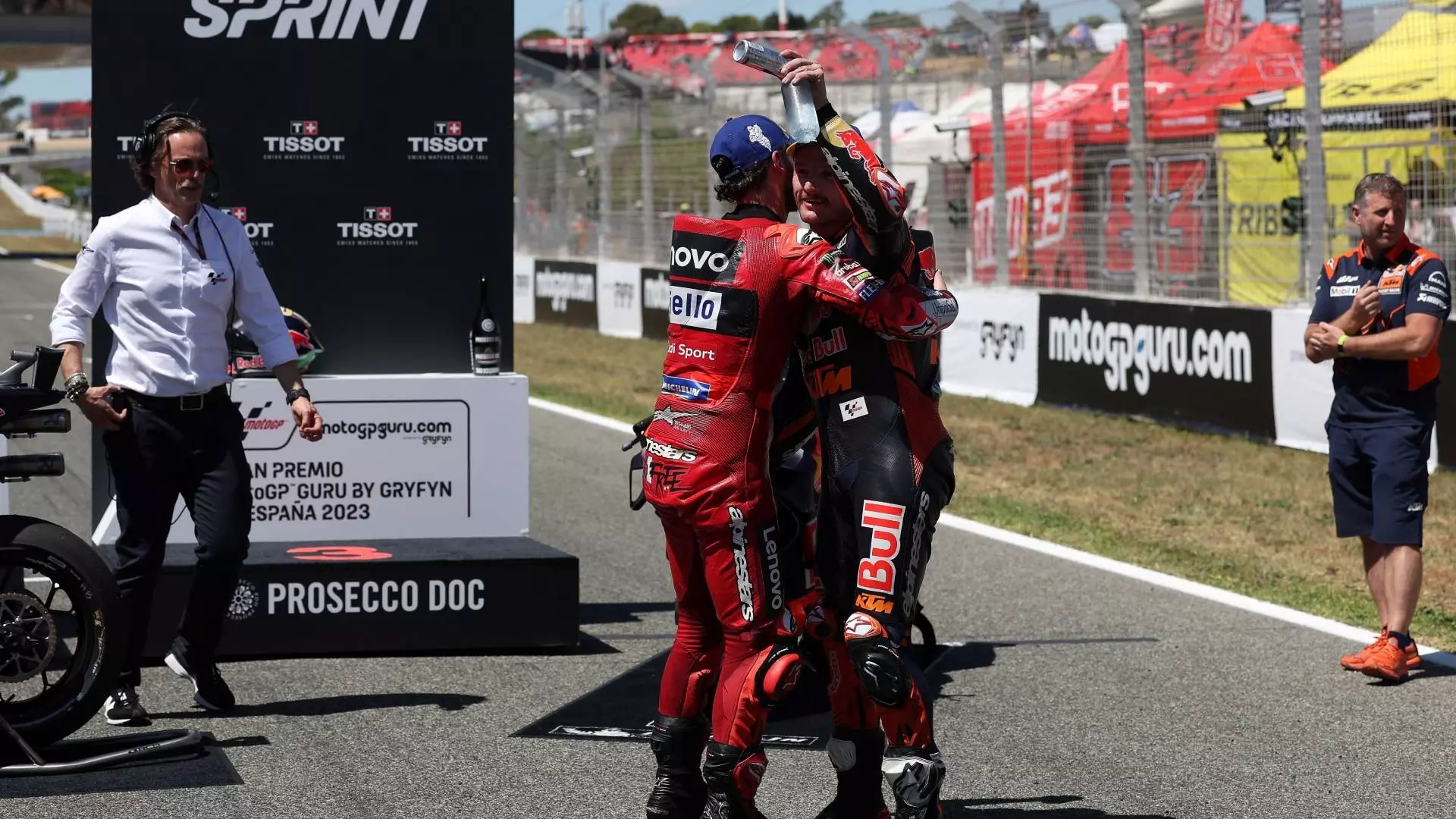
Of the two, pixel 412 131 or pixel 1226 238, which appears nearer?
pixel 412 131

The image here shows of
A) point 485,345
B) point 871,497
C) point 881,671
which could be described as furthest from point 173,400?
point 881,671

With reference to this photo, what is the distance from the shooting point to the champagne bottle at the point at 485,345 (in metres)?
8.31

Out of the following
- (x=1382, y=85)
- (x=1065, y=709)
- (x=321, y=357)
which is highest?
(x=1382, y=85)

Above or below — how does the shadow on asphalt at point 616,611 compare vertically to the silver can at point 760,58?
below

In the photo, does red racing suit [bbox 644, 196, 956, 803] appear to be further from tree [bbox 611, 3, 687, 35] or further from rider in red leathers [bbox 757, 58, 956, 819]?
tree [bbox 611, 3, 687, 35]

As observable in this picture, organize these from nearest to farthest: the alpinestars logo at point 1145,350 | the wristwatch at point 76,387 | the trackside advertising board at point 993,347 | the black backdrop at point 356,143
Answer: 1. the wristwatch at point 76,387
2. the black backdrop at point 356,143
3. the alpinestars logo at point 1145,350
4. the trackside advertising board at point 993,347

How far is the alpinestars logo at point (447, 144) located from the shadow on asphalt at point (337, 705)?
278cm

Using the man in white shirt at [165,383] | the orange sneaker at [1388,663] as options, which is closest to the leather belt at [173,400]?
the man in white shirt at [165,383]

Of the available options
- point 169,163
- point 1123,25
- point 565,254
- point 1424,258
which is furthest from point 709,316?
point 565,254

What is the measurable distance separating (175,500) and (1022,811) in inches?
122

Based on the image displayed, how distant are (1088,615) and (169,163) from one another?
4534mm

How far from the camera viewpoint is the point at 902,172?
23766 mm

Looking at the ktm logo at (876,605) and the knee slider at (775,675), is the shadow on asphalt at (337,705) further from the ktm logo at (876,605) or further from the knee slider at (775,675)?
the ktm logo at (876,605)

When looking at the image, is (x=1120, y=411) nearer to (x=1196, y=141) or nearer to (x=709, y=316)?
(x=1196, y=141)
